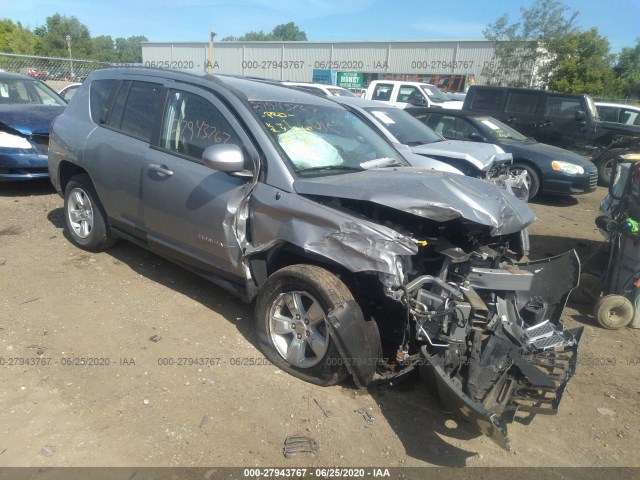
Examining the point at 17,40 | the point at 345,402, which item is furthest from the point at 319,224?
the point at 17,40

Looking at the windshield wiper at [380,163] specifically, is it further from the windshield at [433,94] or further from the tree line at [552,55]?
the tree line at [552,55]

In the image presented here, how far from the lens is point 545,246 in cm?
678

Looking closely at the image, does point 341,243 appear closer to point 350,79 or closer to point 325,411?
point 325,411

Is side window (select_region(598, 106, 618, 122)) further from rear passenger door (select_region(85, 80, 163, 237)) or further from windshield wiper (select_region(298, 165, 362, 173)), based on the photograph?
rear passenger door (select_region(85, 80, 163, 237))

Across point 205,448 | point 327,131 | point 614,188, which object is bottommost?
point 205,448

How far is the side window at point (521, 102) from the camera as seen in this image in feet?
38.5

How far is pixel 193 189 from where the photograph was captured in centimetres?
388

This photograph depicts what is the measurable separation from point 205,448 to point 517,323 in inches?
→ 86.6

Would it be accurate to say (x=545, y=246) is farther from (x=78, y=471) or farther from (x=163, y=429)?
(x=78, y=471)

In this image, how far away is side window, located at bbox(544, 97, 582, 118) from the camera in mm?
11328

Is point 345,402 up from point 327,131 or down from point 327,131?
down

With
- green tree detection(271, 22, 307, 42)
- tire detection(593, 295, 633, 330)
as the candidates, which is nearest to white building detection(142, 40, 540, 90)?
tire detection(593, 295, 633, 330)

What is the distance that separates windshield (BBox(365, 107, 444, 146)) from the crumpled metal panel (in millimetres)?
4538

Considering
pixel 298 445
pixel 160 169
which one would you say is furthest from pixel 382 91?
pixel 298 445
